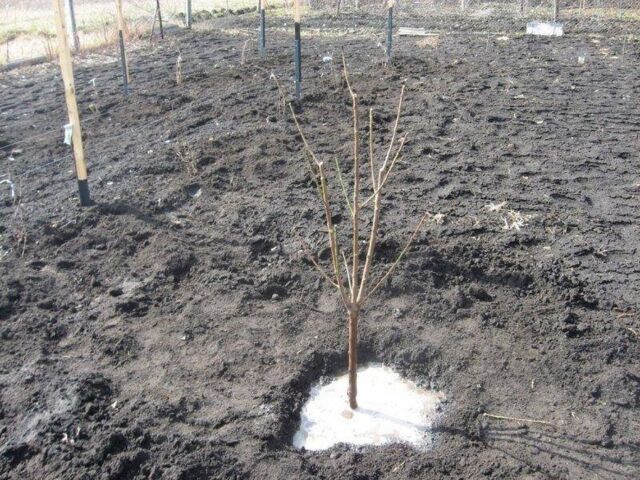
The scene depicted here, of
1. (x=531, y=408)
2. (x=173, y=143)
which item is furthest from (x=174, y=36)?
(x=531, y=408)

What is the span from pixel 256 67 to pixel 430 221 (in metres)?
5.29

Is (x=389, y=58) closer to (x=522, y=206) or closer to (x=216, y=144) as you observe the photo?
(x=216, y=144)

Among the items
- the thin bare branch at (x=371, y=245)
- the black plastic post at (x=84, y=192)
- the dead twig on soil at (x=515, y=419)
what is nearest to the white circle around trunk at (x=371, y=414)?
the dead twig on soil at (x=515, y=419)

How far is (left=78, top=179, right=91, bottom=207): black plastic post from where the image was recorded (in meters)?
5.13

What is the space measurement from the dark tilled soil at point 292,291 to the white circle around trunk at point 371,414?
0.30 ft

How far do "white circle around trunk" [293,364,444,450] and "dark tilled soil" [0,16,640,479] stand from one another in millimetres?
92

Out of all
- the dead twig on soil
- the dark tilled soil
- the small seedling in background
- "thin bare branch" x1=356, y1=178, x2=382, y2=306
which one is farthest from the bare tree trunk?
the small seedling in background

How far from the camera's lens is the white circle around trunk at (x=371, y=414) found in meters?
3.18

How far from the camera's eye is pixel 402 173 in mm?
5719

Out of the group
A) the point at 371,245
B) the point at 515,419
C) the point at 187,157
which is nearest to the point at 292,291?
the point at 371,245

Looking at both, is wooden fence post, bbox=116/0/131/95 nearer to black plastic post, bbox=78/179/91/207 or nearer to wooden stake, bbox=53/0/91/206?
wooden stake, bbox=53/0/91/206

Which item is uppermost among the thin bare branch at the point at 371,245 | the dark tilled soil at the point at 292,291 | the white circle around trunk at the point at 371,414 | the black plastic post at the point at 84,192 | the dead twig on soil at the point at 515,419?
the thin bare branch at the point at 371,245

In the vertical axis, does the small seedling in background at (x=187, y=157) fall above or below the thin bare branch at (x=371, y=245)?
below

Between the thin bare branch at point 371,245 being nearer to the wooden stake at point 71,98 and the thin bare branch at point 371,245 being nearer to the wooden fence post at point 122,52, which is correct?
the wooden stake at point 71,98
